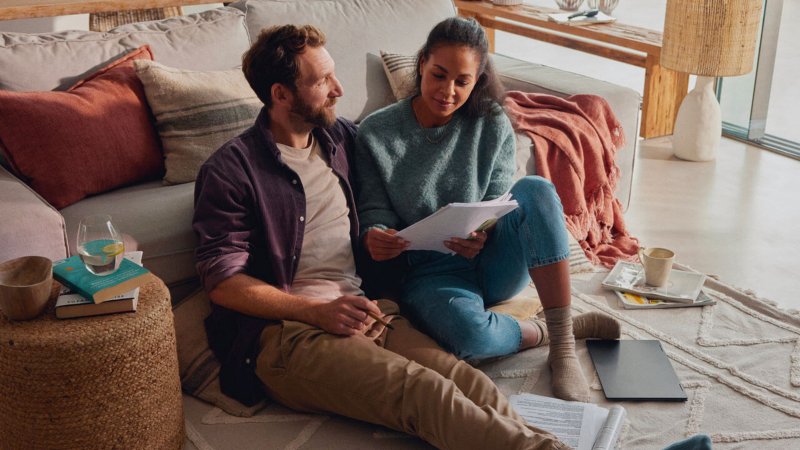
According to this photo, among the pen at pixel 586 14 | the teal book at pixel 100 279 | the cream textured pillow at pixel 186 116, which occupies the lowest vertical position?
the teal book at pixel 100 279

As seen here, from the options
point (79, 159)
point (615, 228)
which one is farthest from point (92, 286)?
point (615, 228)

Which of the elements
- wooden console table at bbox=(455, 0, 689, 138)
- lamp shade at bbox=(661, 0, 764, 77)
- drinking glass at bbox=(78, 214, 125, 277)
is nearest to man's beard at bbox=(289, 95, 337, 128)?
drinking glass at bbox=(78, 214, 125, 277)

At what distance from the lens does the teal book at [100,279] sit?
152 cm

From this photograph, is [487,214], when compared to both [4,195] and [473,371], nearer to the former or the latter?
[473,371]

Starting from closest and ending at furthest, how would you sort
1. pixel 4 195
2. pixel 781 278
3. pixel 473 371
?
pixel 473 371
pixel 4 195
pixel 781 278

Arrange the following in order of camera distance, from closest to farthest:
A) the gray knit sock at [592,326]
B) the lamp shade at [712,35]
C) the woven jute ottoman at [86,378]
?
the woven jute ottoman at [86,378]
the gray knit sock at [592,326]
the lamp shade at [712,35]

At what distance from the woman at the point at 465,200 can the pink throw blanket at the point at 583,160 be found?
61 centimetres

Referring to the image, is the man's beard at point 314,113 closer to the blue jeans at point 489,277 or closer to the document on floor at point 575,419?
the blue jeans at point 489,277

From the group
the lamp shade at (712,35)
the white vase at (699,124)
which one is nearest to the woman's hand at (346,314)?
the lamp shade at (712,35)

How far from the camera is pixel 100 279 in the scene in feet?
5.10

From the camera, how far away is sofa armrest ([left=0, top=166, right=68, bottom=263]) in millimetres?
1774

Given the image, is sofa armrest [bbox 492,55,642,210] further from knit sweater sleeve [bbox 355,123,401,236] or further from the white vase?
knit sweater sleeve [bbox 355,123,401,236]

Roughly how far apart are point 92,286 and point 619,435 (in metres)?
1.23

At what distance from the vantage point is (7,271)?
154 cm
